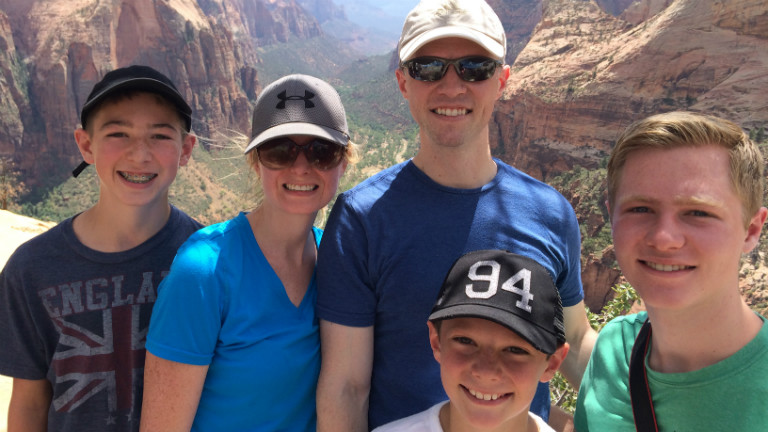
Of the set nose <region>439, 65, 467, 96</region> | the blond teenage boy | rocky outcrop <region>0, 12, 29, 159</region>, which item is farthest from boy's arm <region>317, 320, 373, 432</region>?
rocky outcrop <region>0, 12, 29, 159</region>

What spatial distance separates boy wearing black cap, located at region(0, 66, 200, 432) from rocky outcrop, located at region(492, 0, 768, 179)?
3102cm

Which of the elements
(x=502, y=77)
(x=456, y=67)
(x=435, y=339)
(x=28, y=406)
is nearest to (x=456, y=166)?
(x=456, y=67)

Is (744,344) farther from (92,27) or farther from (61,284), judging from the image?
(92,27)

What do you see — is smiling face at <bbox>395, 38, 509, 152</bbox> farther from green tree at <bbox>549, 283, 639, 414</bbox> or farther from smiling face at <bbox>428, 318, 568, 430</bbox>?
green tree at <bbox>549, 283, 639, 414</bbox>

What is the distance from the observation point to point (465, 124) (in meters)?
2.71

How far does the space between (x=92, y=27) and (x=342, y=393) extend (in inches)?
3059

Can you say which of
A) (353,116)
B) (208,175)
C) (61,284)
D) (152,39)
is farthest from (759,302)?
(353,116)

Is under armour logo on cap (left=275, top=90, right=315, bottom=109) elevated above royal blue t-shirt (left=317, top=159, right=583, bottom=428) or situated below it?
above

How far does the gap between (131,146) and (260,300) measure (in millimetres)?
1258

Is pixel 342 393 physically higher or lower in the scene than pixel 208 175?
lower

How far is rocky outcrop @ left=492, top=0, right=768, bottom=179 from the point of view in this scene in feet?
94.6

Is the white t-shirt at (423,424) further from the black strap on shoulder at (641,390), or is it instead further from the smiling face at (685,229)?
the smiling face at (685,229)

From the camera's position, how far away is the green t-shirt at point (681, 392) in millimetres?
1898

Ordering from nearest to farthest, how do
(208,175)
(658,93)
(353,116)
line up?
(658,93) < (208,175) < (353,116)
